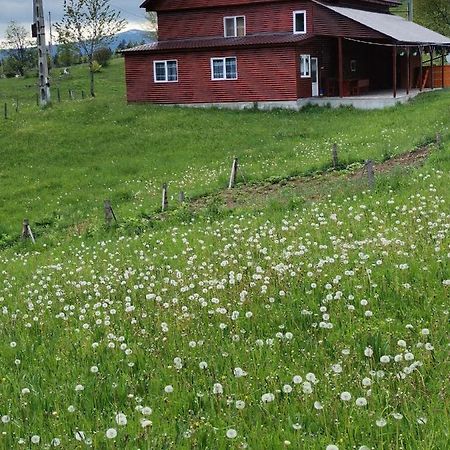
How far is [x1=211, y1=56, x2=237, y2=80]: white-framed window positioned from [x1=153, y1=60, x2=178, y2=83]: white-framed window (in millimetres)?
2550

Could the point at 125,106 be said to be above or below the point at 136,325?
above

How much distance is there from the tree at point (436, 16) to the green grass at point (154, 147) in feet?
143

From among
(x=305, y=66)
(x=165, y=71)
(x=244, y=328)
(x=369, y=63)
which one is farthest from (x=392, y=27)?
(x=244, y=328)

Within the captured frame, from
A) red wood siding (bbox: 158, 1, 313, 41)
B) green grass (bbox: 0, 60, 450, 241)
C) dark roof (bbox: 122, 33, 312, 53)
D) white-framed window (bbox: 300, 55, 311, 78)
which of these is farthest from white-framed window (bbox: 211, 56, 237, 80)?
white-framed window (bbox: 300, 55, 311, 78)

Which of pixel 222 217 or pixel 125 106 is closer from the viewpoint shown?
pixel 222 217

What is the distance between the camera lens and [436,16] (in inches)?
3187

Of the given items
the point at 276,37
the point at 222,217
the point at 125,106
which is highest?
the point at 276,37

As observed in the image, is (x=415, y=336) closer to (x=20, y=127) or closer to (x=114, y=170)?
(x=114, y=170)

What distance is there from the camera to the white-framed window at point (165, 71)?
42975 millimetres

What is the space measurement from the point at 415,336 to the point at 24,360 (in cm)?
395

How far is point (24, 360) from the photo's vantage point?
287 inches

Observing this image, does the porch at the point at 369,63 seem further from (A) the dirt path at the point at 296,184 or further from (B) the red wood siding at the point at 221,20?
(A) the dirt path at the point at 296,184

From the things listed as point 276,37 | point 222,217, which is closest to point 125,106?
point 276,37

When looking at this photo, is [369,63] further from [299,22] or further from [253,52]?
[253,52]
